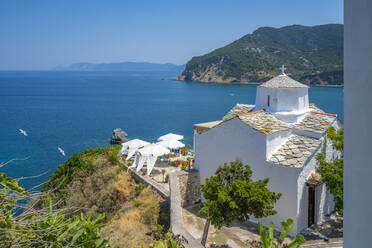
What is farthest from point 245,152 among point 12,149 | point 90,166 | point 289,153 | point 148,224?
point 12,149

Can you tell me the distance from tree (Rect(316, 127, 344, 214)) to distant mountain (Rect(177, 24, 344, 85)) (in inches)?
4476

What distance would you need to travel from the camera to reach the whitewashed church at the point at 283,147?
43.9 ft

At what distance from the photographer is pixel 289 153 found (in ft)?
46.0

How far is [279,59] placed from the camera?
153625 mm

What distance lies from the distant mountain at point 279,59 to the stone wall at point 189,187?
374ft

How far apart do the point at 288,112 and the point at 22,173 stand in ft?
92.5

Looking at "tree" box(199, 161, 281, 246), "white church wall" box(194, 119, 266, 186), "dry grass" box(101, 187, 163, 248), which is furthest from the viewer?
"white church wall" box(194, 119, 266, 186)

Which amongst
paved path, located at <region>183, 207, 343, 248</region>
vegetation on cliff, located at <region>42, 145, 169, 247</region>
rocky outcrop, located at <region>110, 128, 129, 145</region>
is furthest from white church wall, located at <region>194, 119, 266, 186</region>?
rocky outcrop, located at <region>110, 128, 129, 145</region>

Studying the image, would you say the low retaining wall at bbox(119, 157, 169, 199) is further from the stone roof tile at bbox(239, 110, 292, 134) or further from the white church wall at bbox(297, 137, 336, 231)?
the white church wall at bbox(297, 137, 336, 231)

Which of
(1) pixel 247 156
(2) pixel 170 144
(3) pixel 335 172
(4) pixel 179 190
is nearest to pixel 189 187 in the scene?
(4) pixel 179 190

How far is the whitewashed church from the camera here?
1338 centimetres

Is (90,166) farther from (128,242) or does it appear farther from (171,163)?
(128,242)

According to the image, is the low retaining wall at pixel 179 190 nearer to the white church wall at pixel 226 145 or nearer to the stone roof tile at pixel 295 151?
the white church wall at pixel 226 145

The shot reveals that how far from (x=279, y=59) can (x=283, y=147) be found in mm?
149374
